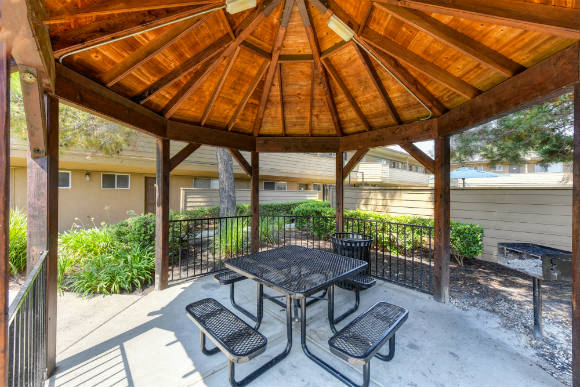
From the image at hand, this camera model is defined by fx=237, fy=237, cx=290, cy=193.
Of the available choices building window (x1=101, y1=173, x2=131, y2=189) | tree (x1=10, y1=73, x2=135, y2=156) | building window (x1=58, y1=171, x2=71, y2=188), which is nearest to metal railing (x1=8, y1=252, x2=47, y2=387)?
tree (x1=10, y1=73, x2=135, y2=156)

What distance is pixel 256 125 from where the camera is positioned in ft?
15.6

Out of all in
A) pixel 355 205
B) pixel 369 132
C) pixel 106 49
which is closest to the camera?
pixel 106 49

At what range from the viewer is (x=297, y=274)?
2531 millimetres

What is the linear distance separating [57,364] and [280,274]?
90.1 inches

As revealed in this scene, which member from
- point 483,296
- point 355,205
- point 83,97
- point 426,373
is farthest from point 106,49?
point 355,205

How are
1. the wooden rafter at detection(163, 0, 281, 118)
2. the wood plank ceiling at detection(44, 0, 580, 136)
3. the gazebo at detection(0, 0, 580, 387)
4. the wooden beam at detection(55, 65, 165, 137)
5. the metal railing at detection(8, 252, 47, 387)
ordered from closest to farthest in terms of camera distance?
1. the metal railing at detection(8, 252, 47, 387)
2. the gazebo at detection(0, 0, 580, 387)
3. the wood plank ceiling at detection(44, 0, 580, 136)
4. the wooden beam at detection(55, 65, 165, 137)
5. the wooden rafter at detection(163, 0, 281, 118)

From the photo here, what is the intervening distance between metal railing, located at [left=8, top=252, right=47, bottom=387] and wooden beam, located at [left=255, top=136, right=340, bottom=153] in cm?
374

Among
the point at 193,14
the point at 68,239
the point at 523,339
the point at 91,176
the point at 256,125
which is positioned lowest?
the point at 523,339

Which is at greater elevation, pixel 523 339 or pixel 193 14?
pixel 193 14

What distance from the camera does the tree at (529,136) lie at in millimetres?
4648

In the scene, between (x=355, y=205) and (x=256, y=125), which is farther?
(x=355, y=205)

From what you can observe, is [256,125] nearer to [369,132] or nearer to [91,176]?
[369,132]

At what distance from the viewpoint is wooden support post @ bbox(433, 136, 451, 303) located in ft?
11.7

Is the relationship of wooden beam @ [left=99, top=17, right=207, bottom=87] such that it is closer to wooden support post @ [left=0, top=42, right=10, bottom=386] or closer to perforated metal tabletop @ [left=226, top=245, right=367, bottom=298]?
wooden support post @ [left=0, top=42, right=10, bottom=386]
